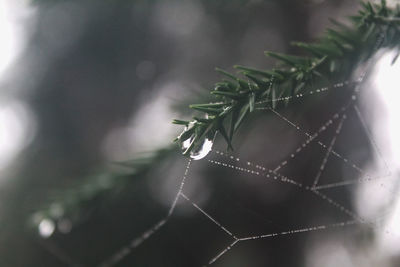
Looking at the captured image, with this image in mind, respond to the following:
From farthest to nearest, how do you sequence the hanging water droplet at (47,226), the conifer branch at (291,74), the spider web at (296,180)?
the spider web at (296,180) < the hanging water droplet at (47,226) < the conifer branch at (291,74)

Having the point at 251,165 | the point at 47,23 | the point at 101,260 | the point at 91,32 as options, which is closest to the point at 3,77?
the point at 47,23

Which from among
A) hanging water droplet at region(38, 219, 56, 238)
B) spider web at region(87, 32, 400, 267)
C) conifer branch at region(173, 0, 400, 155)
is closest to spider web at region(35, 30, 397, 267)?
spider web at region(87, 32, 400, 267)

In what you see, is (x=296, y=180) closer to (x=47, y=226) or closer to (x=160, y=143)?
(x=160, y=143)

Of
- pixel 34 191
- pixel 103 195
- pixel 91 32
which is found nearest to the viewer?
pixel 103 195

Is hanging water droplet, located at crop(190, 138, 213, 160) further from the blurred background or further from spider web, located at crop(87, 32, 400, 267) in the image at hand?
spider web, located at crop(87, 32, 400, 267)

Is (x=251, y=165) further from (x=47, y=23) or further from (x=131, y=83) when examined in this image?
(x=47, y=23)

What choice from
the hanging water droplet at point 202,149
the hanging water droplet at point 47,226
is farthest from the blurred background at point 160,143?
the hanging water droplet at point 202,149

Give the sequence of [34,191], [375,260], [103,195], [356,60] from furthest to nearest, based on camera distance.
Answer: [34,191]
[375,260]
[103,195]
[356,60]

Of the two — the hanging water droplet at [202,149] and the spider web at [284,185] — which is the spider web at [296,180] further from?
the hanging water droplet at [202,149]
